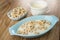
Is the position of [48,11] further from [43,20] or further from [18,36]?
[18,36]

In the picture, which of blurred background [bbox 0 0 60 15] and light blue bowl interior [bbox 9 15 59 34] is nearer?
light blue bowl interior [bbox 9 15 59 34]

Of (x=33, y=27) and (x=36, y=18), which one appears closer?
(x=33, y=27)

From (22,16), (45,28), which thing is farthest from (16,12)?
(45,28)

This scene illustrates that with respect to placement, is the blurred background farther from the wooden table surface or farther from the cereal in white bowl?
the cereal in white bowl

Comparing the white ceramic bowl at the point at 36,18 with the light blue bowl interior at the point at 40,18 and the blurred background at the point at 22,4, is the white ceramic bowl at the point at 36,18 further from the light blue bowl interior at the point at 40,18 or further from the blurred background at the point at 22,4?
the blurred background at the point at 22,4

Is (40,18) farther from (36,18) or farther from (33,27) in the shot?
(33,27)

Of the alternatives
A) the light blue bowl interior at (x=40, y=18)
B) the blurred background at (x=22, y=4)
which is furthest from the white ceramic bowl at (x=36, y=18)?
the blurred background at (x=22, y=4)

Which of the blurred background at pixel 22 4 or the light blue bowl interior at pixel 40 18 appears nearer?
the light blue bowl interior at pixel 40 18

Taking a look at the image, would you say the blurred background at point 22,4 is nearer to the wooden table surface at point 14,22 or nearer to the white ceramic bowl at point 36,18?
the wooden table surface at point 14,22

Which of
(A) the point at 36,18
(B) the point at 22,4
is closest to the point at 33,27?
(A) the point at 36,18

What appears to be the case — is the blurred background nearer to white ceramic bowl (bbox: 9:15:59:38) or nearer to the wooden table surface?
the wooden table surface

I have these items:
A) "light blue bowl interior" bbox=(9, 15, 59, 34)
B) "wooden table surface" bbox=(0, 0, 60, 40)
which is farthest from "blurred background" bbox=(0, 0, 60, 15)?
"light blue bowl interior" bbox=(9, 15, 59, 34)

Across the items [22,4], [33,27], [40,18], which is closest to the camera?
[33,27]
